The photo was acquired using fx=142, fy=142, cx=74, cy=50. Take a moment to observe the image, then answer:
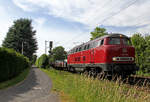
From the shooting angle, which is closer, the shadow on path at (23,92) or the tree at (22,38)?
the shadow on path at (23,92)

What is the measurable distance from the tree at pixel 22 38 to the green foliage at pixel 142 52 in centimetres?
3474

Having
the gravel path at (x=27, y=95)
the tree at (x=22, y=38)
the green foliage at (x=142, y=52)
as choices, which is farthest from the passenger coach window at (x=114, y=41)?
the tree at (x=22, y=38)

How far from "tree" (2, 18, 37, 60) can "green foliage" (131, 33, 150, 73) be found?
114 ft

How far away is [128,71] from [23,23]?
144ft

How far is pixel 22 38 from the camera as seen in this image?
4422 cm

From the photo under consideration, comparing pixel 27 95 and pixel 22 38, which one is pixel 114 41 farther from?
pixel 22 38

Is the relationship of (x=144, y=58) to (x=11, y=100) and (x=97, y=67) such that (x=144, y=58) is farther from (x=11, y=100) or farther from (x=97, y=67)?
(x=11, y=100)

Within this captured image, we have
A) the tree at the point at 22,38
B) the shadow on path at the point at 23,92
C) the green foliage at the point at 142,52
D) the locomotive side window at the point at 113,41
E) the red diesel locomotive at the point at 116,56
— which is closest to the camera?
the shadow on path at the point at 23,92

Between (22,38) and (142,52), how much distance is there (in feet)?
121

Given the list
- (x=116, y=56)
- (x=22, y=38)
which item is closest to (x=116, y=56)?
(x=116, y=56)

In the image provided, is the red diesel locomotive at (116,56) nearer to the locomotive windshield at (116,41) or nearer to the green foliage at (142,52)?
the locomotive windshield at (116,41)

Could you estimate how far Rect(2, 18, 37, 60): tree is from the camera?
43144mm

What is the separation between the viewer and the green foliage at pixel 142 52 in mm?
15883

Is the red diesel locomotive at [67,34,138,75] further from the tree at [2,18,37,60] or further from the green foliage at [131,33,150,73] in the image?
the tree at [2,18,37,60]
